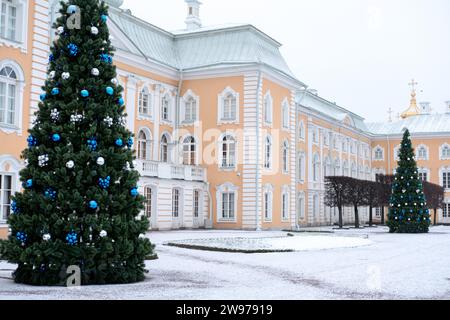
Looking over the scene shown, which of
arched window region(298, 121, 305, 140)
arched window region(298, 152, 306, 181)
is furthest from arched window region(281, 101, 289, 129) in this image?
arched window region(298, 152, 306, 181)

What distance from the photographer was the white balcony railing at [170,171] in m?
27.8

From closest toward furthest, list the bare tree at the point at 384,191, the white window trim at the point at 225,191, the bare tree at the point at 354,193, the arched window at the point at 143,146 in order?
the arched window at the point at 143,146 < the white window trim at the point at 225,191 < the bare tree at the point at 354,193 < the bare tree at the point at 384,191

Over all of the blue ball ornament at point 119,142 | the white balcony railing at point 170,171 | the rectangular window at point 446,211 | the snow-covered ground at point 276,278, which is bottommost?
the snow-covered ground at point 276,278

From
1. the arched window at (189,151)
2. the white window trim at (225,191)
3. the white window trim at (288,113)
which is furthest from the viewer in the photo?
the white window trim at (288,113)

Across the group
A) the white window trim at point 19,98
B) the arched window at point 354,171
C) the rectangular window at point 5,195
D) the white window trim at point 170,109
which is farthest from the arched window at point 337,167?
the rectangular window at point 5,195

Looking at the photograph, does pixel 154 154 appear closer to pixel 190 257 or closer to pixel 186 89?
pixel 186 89

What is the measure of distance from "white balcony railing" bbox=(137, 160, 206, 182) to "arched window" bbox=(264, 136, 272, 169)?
3370 mm

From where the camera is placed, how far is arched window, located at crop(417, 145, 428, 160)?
61091mm

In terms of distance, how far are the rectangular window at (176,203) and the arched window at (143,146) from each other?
96.7 inches

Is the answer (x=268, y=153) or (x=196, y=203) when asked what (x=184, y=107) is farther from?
(x=196, y=203)

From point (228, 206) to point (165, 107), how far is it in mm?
6268

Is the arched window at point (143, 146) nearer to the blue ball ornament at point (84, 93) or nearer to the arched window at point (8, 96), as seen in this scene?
the arched window at point (8, 96)

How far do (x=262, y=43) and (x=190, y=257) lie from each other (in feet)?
70.7

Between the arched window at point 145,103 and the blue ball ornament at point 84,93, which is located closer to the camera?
the blue ball ornament at point 84,93
